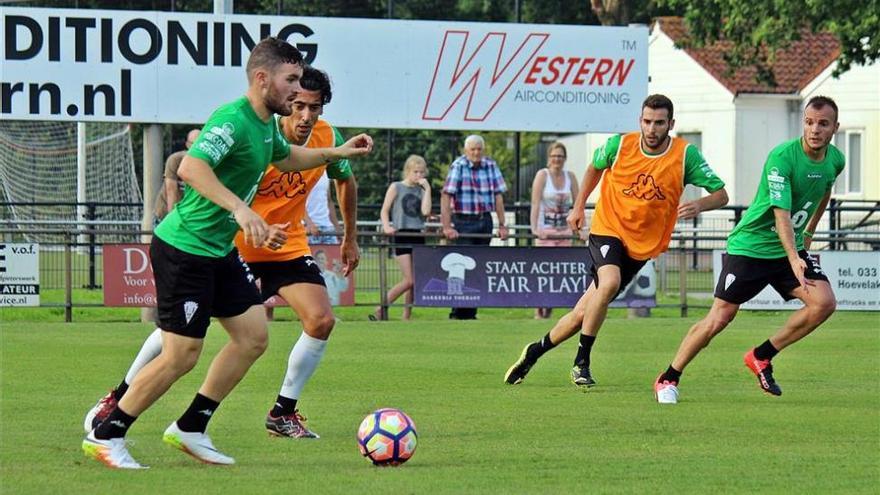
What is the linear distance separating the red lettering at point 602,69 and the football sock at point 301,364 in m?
11.8

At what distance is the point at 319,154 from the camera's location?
8.75m

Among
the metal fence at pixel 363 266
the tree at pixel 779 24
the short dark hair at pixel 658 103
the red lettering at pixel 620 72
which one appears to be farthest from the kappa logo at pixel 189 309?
the tree at pixel 779 24

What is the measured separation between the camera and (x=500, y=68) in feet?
68.5

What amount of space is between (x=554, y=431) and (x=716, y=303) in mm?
2623

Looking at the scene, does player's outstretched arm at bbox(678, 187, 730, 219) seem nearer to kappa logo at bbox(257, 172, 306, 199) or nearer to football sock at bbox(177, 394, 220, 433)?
kappa logo at bbox(257, 172, 306, 199)

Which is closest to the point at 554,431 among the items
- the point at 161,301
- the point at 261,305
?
the point at 261,305

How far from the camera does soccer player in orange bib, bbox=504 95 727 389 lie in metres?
12.2

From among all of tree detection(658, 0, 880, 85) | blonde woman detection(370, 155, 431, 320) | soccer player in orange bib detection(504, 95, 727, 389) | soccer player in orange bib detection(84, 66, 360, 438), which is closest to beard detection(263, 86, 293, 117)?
soccer player in orange bib detection(84, 66, 360, 438)

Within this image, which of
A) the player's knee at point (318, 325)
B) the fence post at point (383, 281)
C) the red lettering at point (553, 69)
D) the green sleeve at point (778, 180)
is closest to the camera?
the player's knee at point (318, 325)

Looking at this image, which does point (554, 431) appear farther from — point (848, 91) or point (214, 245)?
point (848, 91)

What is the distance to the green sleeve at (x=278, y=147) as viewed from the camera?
8285 millimetres

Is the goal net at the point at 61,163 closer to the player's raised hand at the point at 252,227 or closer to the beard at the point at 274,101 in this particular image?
the beard at the point at 274,101

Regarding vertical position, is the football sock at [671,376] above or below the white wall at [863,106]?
below

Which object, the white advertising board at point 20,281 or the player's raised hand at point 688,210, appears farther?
the white advertising board at point 20,281
